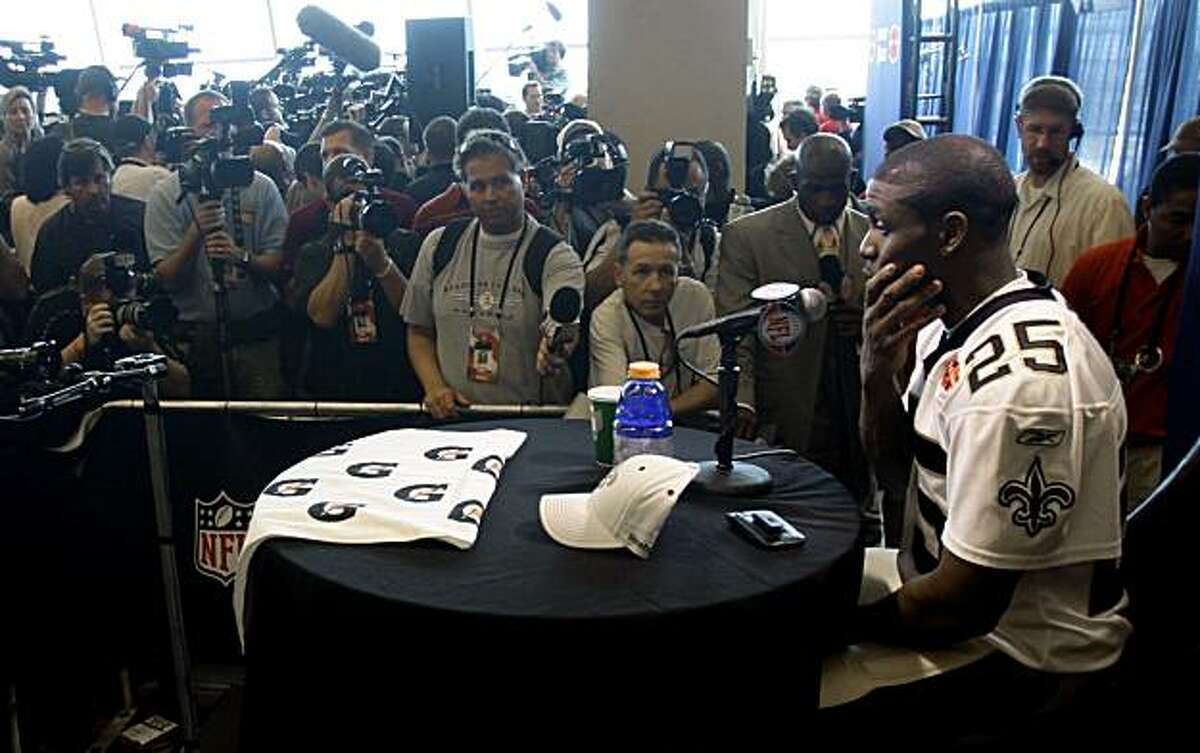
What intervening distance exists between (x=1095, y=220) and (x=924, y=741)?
6.97 feet

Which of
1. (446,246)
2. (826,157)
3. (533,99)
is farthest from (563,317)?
(533,99)

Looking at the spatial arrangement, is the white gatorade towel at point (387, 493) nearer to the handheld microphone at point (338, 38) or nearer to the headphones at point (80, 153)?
the headphones at point (80, 153)

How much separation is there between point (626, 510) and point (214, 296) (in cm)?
214

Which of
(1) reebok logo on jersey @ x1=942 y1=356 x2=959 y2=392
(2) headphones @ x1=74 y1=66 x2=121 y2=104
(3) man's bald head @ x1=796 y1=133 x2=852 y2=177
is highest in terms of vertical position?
(2) headphones @ x1=74 y1=66 x2=121 y2=104

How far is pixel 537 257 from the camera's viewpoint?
272 cm

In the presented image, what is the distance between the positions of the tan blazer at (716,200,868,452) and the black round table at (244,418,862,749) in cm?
133

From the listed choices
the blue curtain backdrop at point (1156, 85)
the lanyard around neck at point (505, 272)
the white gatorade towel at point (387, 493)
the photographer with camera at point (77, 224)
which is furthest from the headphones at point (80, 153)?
the blue curtain backdrop at point (1156, 85)

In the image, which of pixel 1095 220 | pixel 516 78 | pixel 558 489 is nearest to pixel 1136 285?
pixel 1095 220

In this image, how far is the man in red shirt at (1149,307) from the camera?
8.56ft

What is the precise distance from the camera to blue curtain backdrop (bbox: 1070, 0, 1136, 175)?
5.18 m

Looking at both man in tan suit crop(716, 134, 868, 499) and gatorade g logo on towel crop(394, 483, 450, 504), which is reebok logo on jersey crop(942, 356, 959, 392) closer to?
gatorade g logo on towel crop(394, 483, 450, 504)

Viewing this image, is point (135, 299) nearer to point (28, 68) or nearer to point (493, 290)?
point (493, 290)

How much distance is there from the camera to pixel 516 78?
31.0ft

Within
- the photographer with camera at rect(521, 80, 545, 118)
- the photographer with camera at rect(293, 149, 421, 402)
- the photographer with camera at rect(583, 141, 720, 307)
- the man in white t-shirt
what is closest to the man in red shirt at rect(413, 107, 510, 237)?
the photographer with camera at rect(293, 149, 421, 402)
